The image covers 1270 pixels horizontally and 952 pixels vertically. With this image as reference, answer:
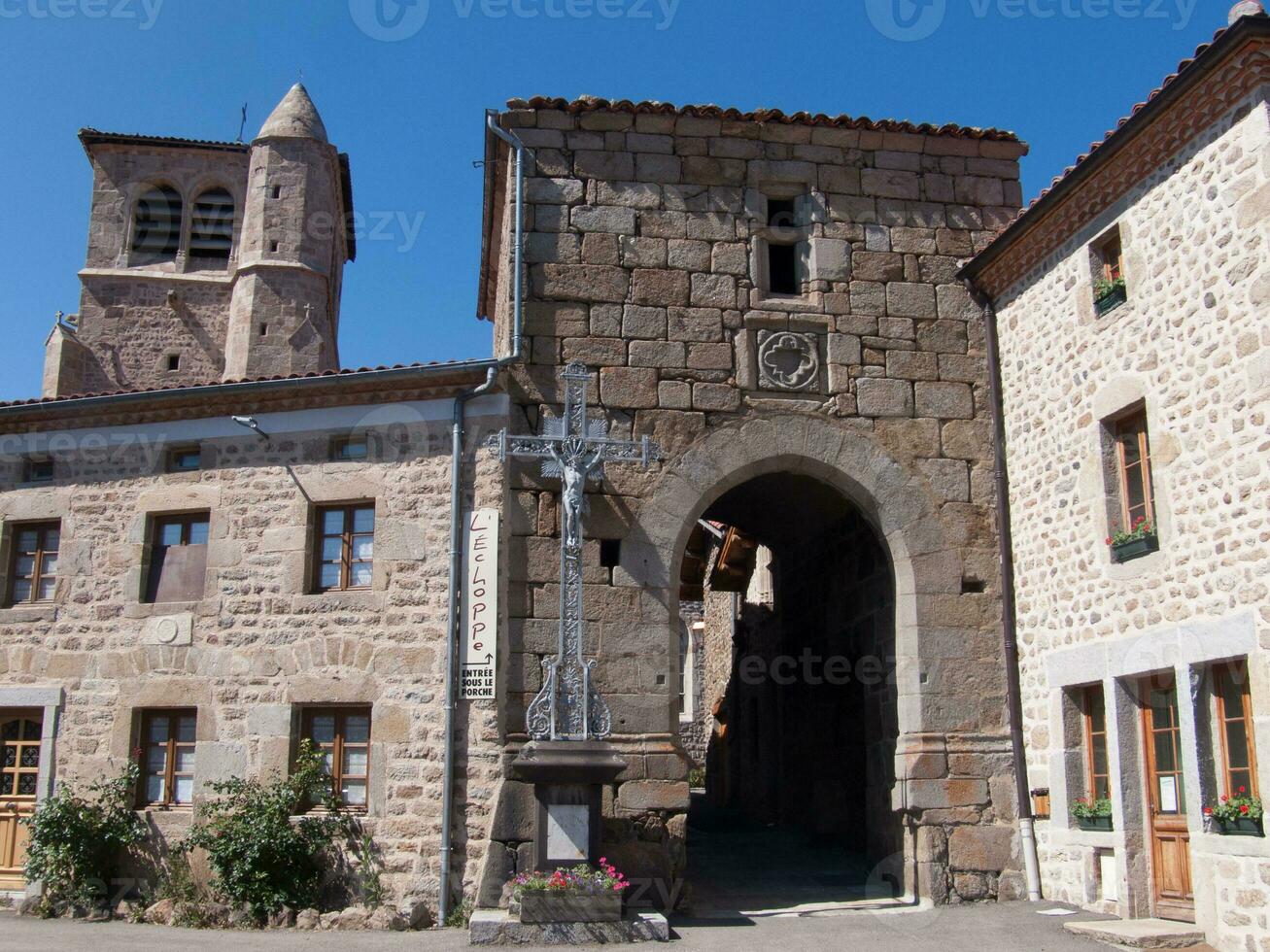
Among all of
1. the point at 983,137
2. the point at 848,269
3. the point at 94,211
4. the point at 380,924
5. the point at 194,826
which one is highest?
the point at 94,211

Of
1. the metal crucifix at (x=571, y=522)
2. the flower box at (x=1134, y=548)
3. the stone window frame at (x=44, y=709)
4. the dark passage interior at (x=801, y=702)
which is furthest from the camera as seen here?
the dark passage interior at (x=801, y=702)

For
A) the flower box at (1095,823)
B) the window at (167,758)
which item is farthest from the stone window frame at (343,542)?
the flower box at (1095,823)

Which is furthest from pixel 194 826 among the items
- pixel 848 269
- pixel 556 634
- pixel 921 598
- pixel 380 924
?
pixel 848 269

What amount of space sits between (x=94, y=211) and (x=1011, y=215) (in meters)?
22.3

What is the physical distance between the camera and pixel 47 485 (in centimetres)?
1177

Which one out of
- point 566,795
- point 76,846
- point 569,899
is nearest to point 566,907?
point 569,899

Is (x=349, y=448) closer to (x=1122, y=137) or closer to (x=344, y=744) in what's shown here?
(x=344, y=744)

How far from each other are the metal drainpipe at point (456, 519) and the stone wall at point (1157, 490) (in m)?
4.60

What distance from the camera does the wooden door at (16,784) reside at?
11.1 metres

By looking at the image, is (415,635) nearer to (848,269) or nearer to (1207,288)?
(848,269)

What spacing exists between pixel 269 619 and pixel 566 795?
3407 mm

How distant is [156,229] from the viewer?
1083 inches

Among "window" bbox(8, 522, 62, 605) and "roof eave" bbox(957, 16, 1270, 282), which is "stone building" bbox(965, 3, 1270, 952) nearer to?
"roof eave" bbox(957, 16, 1270, 282)

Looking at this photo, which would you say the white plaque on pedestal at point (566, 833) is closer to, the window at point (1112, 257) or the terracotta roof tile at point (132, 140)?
the window at point (1112, 257)
